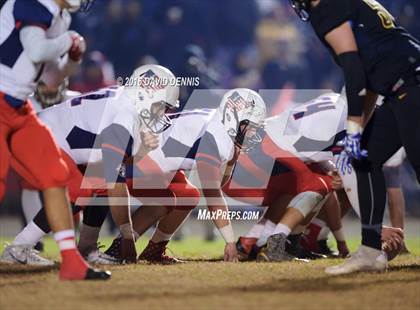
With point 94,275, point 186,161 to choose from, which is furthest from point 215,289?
point 186,161

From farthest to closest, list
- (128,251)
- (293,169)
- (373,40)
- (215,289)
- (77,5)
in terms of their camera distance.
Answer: (293,169) < (128,251) < (373,40) < (77,5) < (215,289)

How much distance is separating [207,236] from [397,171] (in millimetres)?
3570

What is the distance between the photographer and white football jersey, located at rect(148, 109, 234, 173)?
299 inches

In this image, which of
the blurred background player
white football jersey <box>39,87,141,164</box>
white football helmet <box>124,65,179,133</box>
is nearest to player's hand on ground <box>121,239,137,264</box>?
white football jersey <box>39,87,141,164</box>

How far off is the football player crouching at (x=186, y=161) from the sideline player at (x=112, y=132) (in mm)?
326

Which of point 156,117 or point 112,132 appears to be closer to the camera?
point 112,132

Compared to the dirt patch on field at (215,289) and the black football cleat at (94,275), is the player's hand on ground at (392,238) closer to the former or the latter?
the dirt patch on field at (215,289)

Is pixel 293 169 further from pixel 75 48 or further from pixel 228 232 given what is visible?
pixel 75 48

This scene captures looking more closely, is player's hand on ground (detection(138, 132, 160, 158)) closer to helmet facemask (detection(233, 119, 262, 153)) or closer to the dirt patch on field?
helmet facemask (detection(233, 119, 262, 153))

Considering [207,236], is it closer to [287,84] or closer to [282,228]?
[287,84]

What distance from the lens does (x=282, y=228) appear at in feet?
24.2

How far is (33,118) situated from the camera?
5.89 m

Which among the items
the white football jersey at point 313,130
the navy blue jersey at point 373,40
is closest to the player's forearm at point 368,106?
the navy blue jersey at point 373,40

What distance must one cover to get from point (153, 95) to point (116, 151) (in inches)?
25.8
